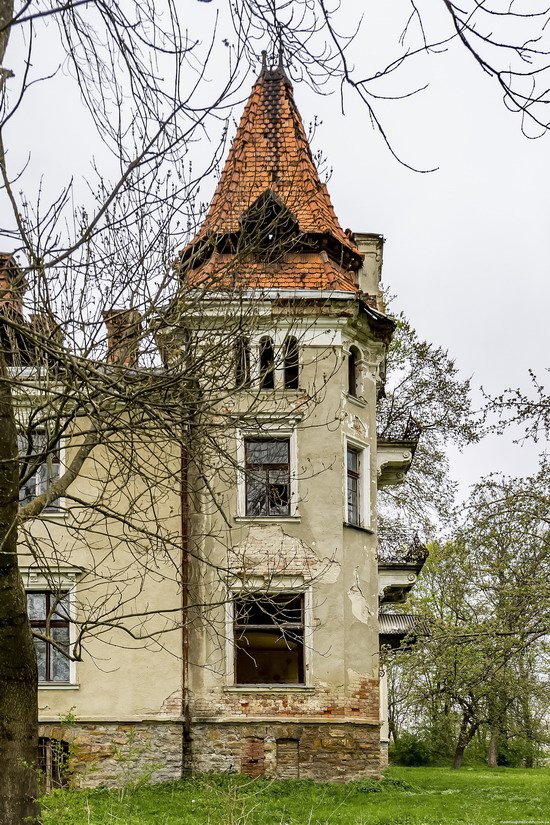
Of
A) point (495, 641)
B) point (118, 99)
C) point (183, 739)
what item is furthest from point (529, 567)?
point (118, 99)

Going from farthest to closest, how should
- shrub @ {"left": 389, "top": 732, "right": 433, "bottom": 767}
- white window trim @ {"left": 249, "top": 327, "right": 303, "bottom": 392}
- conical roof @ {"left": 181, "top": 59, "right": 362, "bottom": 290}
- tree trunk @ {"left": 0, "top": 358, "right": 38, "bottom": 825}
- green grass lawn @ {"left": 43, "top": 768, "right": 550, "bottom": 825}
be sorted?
shrub @ {"left": 389, "top": 732, "right": 433, "bottom": 767}
conical roof @ {"left": 181, "top": 59, "right": 362, "bottom": 290}
green grass lawn @ {"left": 43, "top": 768, "right": 550, "bottom": 825}
white window trim @ {"left": 249, "top": 327, "right": 303, "bottom": 392}
tree trunk @ {"left": 0, "top": 358, "right": 38, "bottom": 825}

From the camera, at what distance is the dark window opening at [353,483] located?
72.8 feet

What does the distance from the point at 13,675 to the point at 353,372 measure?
14506mm

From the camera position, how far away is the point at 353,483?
22453mm

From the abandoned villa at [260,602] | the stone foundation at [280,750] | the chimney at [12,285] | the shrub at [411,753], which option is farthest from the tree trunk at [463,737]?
the chimney at [12,285]

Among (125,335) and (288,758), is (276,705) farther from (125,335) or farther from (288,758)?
(125,335)

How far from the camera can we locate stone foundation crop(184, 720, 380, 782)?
2038 centimetres

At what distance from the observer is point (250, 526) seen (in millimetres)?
21219

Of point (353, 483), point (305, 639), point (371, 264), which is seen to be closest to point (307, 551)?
point (305, 639)

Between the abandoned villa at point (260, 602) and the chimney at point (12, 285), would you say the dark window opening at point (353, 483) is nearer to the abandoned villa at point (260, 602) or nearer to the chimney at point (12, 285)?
the abandoned villa at point (260, 602)

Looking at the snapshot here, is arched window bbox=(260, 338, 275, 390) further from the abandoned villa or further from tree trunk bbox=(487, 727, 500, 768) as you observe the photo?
tree trunk bbox=(487, 727, 500, 768)

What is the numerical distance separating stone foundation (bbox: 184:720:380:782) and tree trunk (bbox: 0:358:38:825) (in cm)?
1185

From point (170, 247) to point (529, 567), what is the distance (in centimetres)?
993

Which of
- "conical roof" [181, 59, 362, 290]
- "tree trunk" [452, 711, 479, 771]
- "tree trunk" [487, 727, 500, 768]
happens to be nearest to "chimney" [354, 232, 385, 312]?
"conical roof" [181, 59, 362, 290]
